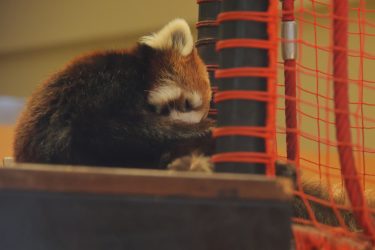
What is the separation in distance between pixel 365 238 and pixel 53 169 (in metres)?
0.55

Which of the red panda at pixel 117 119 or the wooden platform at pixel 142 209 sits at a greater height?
the red panda at pixel 117 119

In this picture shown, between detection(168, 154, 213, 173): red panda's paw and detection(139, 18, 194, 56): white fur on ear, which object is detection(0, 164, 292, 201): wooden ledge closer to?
detection(168, 154, 213, 173): red panda's paw

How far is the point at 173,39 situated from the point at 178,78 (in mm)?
124

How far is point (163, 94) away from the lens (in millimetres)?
1561

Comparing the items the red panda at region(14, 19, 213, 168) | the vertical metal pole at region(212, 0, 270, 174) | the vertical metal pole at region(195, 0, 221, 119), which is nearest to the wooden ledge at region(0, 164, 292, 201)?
the vertical metal pole at region(212, 0, 270, 174)

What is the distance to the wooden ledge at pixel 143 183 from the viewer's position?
76 centimetres

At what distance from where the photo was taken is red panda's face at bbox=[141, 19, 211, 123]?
1.57 meters

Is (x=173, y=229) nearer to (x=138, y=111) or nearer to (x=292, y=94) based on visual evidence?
(x=138, y=111)

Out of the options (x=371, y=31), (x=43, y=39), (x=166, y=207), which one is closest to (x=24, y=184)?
(x=166, y=207)

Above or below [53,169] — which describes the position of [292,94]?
above

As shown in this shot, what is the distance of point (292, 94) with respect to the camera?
1460 mm

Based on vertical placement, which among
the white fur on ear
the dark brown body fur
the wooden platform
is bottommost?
the wooden platform

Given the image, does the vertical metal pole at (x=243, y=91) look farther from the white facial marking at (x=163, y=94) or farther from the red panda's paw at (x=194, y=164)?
the white facial marking at (x=163, y=94)

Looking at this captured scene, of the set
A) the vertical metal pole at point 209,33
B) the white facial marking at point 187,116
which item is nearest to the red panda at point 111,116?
the white facial marking at point 187,116
